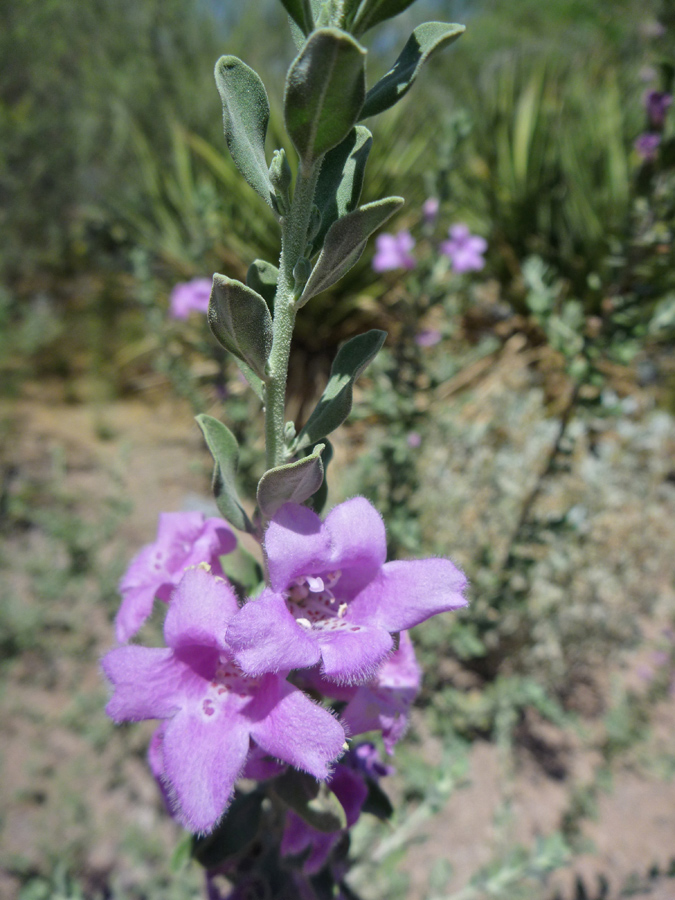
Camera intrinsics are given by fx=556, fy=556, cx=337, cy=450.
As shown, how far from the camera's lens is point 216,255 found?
4.89 metres

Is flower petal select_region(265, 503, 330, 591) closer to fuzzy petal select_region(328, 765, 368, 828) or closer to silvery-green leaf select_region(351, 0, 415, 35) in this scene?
fuzzy petal select_region(328, 765, 368, 828)

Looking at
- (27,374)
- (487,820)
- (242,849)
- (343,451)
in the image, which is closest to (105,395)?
(27,374)

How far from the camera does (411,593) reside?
2.34 ft

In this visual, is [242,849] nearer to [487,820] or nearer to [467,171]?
[487,820]

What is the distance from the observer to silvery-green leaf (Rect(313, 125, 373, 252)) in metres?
0.71

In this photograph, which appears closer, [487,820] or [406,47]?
[406,47]

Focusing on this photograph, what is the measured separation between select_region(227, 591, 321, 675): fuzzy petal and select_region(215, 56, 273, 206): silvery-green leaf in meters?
0.50

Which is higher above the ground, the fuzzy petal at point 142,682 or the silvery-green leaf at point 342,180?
the silvery-green leaf at point 342,180

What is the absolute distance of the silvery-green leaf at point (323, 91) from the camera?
0.52 metres

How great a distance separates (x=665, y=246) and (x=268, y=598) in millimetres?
1931

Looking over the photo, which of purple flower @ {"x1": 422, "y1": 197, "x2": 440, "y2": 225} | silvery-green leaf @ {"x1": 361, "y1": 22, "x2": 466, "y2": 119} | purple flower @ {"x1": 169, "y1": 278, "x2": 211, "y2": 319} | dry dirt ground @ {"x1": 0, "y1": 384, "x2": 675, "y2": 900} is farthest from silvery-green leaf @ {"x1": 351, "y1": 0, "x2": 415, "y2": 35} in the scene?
purple flower @ {"x1": 169, "y1": 278, "x2": 211, "y2": 319}

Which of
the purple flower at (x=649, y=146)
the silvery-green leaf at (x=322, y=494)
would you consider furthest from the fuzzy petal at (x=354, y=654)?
the purple flower at (x=649, y=146)

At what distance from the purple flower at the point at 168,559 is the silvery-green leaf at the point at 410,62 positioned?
0.61 metres

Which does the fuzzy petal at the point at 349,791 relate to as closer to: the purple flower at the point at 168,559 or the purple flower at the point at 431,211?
the purple flower at the point at 168,559
